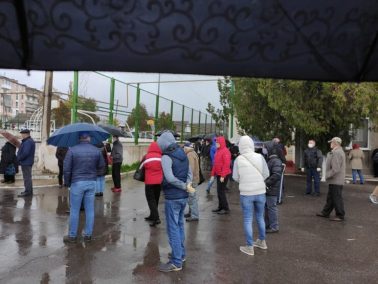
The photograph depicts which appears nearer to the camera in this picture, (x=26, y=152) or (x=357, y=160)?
(x=26, y=152)

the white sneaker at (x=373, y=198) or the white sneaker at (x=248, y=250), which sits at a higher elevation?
the white sneaker at (x=373, y=198)

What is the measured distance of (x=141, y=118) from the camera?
69.5 ft

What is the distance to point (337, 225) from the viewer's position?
8867 millimetres

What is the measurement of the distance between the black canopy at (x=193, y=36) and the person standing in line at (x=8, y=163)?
12.1m

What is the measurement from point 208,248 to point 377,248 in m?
2.87

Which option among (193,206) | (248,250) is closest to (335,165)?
(193,206)

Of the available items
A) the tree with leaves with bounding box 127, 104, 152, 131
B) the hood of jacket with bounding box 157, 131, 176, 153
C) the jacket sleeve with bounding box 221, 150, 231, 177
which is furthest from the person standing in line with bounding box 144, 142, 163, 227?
the tree with leaves with bounding box 127, 104, 152, 131

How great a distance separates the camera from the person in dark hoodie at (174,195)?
5.55 m

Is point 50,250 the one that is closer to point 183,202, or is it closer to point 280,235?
point 183,202

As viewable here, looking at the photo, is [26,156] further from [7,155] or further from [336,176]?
[336,176]

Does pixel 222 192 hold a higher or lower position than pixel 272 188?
lower

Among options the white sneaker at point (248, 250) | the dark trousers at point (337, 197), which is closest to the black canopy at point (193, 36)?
the white sneaker at point (248, 250)

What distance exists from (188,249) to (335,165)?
420 cm

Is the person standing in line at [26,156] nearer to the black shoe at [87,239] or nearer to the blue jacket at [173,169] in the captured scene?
the black shoe at [87,239]
